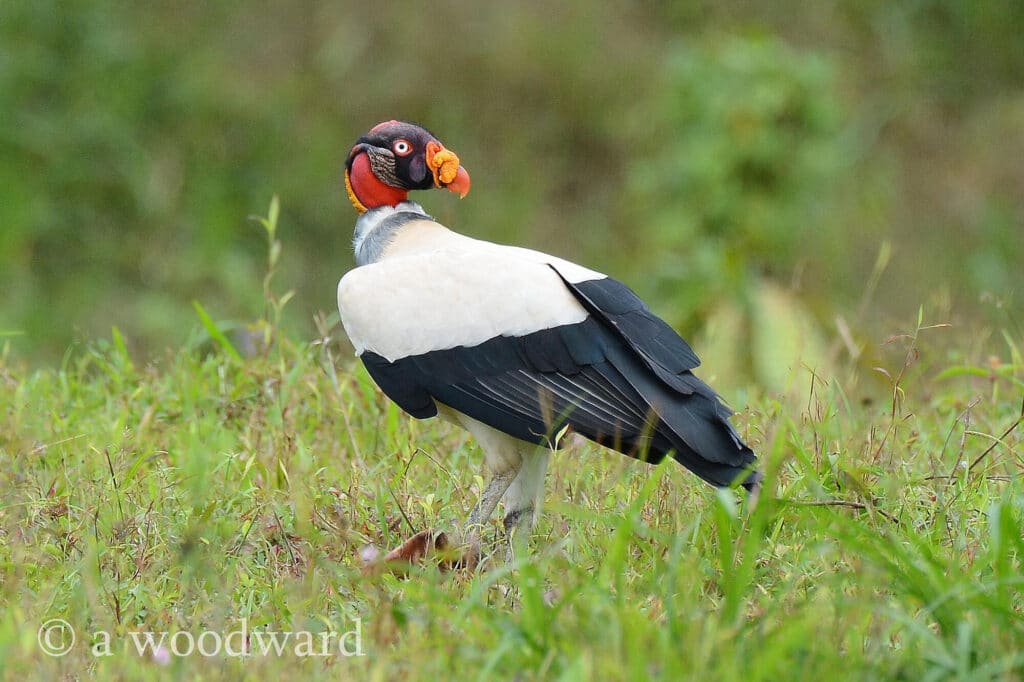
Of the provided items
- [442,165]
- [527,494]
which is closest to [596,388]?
[527,494]

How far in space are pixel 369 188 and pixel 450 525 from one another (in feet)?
3.65

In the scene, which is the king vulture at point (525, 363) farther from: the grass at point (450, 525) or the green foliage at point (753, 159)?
the green foliage at point (753, 159)

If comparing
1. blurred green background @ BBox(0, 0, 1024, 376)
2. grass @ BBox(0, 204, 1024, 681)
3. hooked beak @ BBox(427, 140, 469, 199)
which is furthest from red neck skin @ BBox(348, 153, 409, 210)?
blurred green background @ BBox(0, 0, 1024, 376)

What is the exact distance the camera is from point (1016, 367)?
444cm

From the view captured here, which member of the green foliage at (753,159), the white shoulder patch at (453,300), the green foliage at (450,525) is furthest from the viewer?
the green foliage at (753,159)

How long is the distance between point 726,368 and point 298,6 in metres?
5.72

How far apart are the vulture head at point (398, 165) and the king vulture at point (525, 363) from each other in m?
0.29

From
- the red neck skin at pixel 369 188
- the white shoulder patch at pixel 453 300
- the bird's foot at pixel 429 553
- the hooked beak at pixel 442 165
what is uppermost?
the hooked beak at pixel 442 165

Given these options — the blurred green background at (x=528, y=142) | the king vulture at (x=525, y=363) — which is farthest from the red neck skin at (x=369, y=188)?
the blurred green background at (x=528, y=142)

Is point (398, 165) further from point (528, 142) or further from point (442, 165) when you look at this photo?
point (528, 142)

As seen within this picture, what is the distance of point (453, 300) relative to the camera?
3.72 meters

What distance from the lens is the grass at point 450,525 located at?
2752 mm

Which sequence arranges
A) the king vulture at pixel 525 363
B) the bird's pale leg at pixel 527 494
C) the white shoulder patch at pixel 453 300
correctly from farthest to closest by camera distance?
the bird's pale leg at pixel 527 494 → the white shoulder patch at pixel 453 300 → the king vulture at pixel 525 363

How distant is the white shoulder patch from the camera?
3.69m
